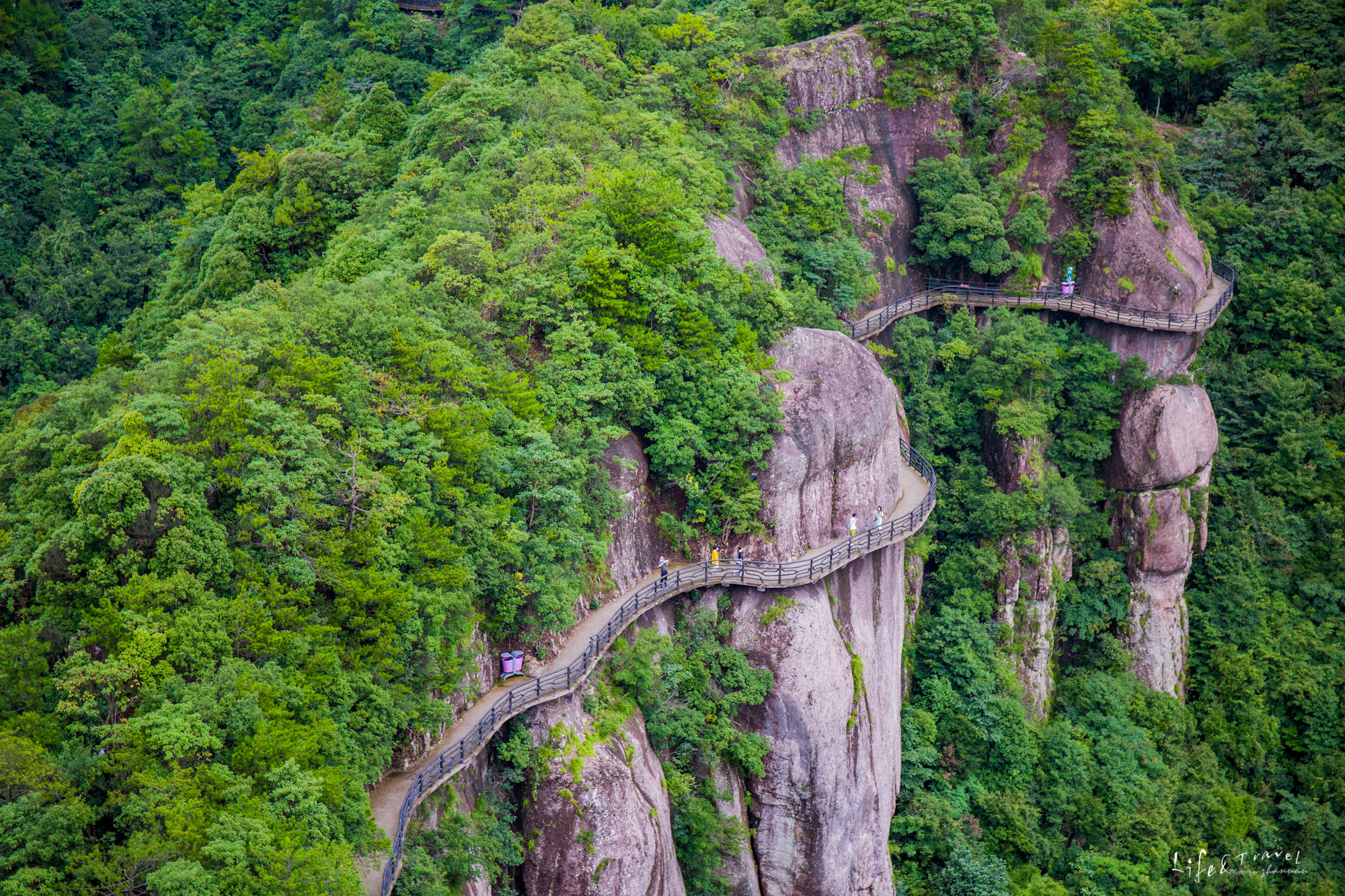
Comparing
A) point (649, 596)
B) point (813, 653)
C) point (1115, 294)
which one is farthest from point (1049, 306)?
point (649, 596)

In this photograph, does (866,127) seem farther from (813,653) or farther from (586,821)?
(586,821)

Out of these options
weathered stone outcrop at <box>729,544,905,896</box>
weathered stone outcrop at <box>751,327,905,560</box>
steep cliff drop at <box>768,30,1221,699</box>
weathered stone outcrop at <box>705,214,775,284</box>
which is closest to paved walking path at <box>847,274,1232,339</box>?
steep cliff drop at <box>768,30,1221,699</box>

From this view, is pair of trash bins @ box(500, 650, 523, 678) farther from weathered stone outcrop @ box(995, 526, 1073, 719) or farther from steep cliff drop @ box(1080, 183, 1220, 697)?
steep cliff drop @ box(1080, 183, 1220, 697)

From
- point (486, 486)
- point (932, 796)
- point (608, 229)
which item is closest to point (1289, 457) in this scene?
point (932, 796)

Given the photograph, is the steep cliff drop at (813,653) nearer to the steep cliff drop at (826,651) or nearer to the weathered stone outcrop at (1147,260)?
the steep cliff drop at (826,651)

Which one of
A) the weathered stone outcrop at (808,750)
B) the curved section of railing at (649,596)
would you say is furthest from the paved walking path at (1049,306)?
the weathered stone outcrop at (808,750)

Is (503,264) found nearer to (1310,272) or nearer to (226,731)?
(226,731)
